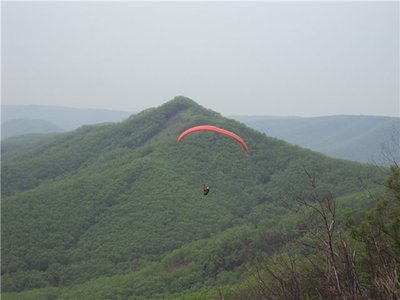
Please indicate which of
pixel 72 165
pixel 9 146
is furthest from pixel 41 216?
pixel 9 146

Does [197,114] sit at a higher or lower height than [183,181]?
higher

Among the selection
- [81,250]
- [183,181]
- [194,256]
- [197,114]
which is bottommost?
[81,250]

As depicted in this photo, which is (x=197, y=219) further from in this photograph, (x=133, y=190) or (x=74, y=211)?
(x=74, y=211)

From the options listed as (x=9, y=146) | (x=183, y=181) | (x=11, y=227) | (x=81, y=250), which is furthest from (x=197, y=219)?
(x=9, y=146)

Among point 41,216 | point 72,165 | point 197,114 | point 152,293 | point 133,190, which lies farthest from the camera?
point 197,114

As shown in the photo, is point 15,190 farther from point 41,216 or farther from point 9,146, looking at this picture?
point 9,146

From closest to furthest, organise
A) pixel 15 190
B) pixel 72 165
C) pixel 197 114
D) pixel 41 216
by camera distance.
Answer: pixel 41 216 < pixel 15 190 < pixel 72 165 < pixel 197 114

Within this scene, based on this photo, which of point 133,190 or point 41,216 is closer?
point 41,216
